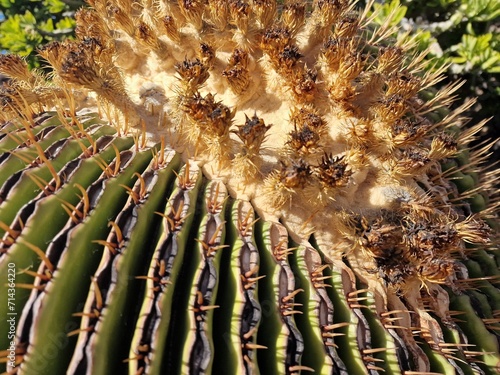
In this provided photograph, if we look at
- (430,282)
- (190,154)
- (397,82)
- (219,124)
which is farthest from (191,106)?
(430,282)

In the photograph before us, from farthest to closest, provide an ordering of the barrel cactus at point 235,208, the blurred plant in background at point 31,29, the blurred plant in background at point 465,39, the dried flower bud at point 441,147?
the blurred plant in background at point 31,29, the blurred plant in background at point 465,39, the dried flower bud at point 441,147, the barrel cactus at point 235,208

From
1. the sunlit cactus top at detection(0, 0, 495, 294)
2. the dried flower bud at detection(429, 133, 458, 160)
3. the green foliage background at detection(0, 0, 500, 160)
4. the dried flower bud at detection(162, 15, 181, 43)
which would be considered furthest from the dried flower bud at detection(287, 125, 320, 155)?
the green foliage background at detection(0, 0, 500, 160)

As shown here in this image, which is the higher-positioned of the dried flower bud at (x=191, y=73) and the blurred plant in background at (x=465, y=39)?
the blurred plant in background at (x=465, y=39)

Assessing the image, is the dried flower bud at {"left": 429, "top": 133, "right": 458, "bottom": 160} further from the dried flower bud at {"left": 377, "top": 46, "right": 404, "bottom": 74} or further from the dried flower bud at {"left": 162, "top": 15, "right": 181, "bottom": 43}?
the dried flower bud at {"left": 162, "top": 15, "right": 181, "bottom": 43}

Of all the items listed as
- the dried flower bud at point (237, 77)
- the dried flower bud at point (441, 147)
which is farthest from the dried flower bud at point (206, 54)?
the dried flower bud at point (441, 147)

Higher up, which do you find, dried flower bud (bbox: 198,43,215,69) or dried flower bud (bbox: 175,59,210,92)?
dried flower bud (bbox: 198,43,215,69)

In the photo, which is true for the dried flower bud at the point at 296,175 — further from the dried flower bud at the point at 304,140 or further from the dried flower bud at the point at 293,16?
the dried flower bud at the point at 293,16

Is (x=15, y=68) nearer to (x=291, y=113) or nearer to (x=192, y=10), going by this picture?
(x=192, y=10)
